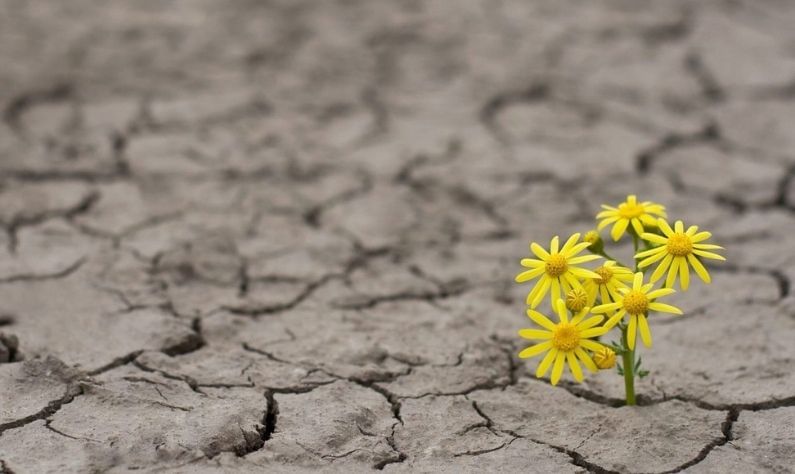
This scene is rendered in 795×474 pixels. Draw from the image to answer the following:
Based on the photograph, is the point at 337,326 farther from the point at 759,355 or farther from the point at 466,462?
the point at 759,355

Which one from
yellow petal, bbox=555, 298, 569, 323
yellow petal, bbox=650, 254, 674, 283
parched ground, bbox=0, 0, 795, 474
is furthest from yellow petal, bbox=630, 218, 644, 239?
parched ground, bbox=0, 0, 795, 474

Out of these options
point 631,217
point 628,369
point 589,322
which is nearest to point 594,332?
point 589,322

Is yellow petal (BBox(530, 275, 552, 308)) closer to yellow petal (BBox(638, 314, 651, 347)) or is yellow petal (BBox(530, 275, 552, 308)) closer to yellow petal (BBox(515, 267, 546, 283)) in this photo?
yellow petal (BBox(515, 267, 546, 283))

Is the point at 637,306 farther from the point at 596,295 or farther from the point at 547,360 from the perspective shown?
the point at 547,360

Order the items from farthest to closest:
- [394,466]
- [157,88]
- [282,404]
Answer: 1. [157,88]
2. [282,404]
3. [394,466]

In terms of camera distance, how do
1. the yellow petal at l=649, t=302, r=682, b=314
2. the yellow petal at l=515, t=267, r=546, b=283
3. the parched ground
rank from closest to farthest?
1. the yellow petal at l=649, t=302, r=682, b=314
2. the yellow petal at l=515, t=267, r=546, b=283
3. the parched ground

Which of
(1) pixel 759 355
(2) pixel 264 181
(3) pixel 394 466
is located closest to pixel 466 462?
(3) pixel 394 466
